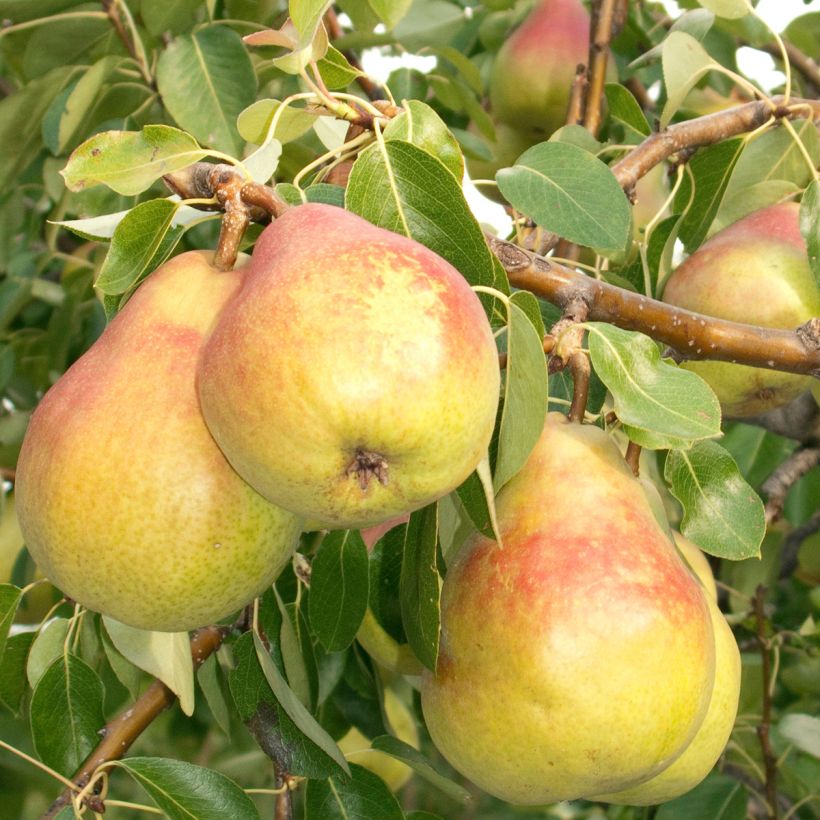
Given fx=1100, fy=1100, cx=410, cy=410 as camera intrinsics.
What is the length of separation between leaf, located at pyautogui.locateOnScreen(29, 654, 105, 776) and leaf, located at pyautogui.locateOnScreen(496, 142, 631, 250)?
0.73m

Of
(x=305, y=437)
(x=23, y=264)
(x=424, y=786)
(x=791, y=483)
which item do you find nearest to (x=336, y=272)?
(x=305, y=437)

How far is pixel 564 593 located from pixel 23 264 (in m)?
1.65

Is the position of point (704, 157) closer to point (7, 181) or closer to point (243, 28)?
point (243, 28)

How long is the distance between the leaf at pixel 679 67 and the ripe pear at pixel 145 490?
2.30ft

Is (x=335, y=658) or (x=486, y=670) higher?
(x=486, y=670)

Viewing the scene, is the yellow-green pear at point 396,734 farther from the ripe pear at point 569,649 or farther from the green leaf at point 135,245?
the green leaf at point 135,245

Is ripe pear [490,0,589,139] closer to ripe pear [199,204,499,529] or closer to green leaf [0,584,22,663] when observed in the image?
green leaf [0,584,22,663]

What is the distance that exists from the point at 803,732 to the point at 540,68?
136cm

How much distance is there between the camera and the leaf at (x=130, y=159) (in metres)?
0.91

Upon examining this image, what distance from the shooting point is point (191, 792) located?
1.10 m

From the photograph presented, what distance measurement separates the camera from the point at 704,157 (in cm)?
142

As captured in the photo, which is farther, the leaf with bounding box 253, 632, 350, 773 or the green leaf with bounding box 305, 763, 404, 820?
the green leaf with bounding box 305, 763, 404, 820

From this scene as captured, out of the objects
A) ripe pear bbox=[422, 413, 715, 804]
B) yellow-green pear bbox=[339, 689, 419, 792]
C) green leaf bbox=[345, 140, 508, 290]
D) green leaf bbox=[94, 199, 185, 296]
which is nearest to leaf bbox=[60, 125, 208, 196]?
green leaf bbox=[94, 199, 185, 296]

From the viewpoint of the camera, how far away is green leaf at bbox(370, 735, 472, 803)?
1232mm
